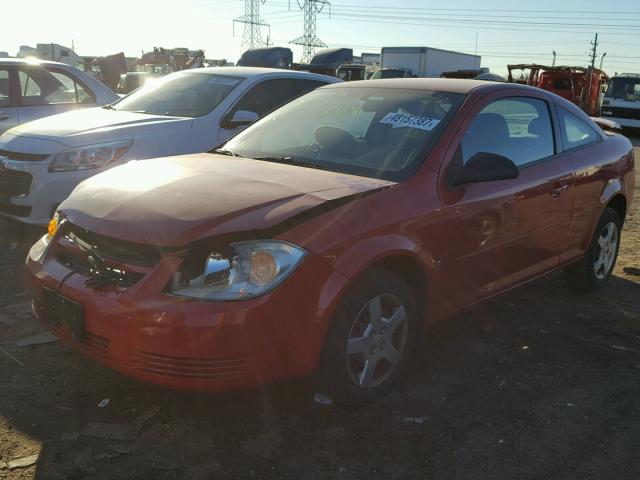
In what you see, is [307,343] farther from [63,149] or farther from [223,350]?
[63,149]

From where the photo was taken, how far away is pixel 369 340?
3008mm

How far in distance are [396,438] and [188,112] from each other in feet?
13.9

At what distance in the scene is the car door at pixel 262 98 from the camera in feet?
19.9

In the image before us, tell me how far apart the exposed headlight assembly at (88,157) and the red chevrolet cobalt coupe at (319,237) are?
1719mm

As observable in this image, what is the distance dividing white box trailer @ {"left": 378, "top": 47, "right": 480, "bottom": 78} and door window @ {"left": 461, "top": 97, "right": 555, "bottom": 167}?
84.1 feet

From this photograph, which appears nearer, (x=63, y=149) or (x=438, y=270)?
(x=438, y=270)

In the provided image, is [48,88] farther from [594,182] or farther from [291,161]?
[594,182]

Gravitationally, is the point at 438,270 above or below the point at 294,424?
above

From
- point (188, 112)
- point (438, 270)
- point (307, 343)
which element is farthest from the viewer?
point (188, 112)

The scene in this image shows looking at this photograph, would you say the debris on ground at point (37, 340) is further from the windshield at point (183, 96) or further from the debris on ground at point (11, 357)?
the windshield at point (183, 96)

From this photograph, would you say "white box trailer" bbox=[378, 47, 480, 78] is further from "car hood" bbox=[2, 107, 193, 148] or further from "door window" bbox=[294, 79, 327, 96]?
"car hood" bbox=[2, 107, 193, 148]

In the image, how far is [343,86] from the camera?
4.28 m

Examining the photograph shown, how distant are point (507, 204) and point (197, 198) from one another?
1826mm

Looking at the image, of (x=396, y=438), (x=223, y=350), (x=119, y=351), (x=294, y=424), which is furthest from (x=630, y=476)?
(x=119, y=351)
